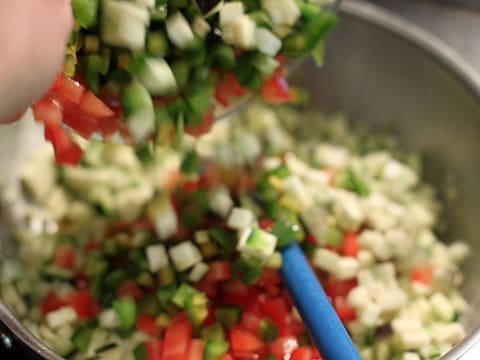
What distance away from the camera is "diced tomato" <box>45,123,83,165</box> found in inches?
31.5

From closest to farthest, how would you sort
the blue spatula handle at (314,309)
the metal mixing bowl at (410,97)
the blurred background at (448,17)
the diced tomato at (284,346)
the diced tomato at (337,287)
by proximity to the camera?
the blue spatula handle at (314,309) → the diced tomato at (284,346) → the diced tomato at (337,287) → the metal mixing bowl at (410,97) → the blurred background at (448,17)

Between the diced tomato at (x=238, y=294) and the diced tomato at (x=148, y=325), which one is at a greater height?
the diced tomato at (x=238, y=294)

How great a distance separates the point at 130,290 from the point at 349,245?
341mm

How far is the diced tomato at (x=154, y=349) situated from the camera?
91cm

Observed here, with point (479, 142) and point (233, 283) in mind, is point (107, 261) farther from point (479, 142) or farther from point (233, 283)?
point (479, 142)

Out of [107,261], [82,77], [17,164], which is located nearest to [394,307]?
[107,261]

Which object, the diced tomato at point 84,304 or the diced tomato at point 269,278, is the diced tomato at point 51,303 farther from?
the diced tomato at point 269,278

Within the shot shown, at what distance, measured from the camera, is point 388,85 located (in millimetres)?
1254

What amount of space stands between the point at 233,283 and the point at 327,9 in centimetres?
43

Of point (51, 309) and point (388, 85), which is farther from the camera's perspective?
point (388, 85)

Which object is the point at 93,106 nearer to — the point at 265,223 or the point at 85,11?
the point at 85,11

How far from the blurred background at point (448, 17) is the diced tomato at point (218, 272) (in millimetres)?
659

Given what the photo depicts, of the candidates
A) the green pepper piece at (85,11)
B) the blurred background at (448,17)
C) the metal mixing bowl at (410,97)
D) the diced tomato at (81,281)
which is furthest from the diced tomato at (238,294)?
the blurred background at (448,17)

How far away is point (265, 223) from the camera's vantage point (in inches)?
39.8
